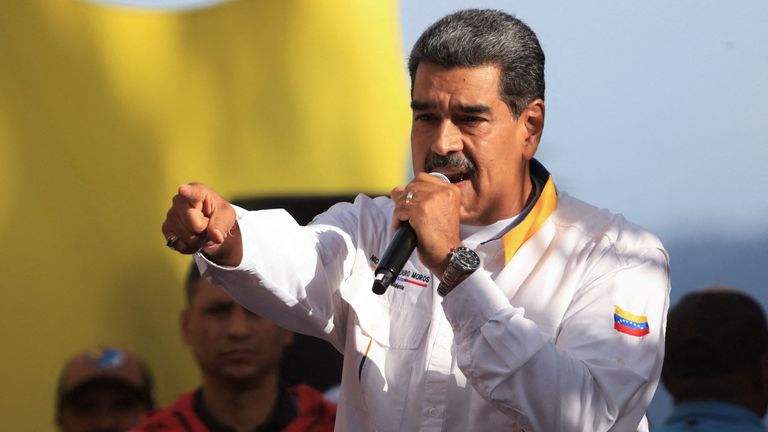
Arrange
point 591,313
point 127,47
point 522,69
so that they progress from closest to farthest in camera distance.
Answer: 1. point 591,313
2. point 522,69
3. point 127,47

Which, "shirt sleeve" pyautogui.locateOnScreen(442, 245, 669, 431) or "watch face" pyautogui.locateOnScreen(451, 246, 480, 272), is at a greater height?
"watch face" pyautogui.locateOnScreen(451, 246, 480, 272)

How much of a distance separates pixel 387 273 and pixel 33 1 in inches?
93.4

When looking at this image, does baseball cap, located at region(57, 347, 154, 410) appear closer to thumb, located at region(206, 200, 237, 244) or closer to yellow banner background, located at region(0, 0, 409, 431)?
yellow banner background, located at region(0, 0, 409, 431)

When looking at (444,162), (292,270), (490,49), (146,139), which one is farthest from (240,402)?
(490,49)

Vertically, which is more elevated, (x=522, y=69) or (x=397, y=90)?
(x=522, y=69)

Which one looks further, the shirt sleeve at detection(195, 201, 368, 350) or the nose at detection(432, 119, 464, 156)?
the nose at detection(432, 119, 464, 156)

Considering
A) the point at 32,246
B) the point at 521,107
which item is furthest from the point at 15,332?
the point at 521,107

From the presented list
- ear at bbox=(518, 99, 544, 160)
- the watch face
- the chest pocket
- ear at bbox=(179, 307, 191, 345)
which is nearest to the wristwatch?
the watch face

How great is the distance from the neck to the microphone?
142 centimetres

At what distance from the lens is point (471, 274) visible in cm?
235

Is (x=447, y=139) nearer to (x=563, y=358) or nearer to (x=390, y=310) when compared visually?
(x=390, y=310)

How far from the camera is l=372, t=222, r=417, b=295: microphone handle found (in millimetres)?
2252

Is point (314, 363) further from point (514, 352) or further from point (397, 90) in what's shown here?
point (514, 352)

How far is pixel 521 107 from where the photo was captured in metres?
2.75
